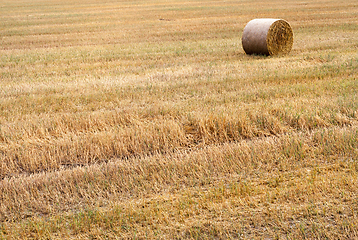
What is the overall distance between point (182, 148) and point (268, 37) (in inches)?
284

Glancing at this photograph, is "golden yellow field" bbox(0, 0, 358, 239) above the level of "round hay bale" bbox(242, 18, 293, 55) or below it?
below

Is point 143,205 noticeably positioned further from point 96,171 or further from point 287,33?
point 287,33

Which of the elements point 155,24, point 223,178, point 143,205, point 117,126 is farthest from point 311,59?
point 155,24

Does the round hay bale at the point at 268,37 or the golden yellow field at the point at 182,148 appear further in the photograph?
the round hay bale at the point at 268,37

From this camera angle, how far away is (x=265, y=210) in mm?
4070

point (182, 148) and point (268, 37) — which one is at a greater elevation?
point (268, 37)

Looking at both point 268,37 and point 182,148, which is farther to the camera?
point 268,37

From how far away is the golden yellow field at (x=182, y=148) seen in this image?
3.99 meters

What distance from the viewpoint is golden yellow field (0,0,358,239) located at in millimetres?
3992

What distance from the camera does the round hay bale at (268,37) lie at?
12.2 metres

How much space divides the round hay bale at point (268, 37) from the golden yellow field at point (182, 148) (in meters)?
0.34

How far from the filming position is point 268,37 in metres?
12.2

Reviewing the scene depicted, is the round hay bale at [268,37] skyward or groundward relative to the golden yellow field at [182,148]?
skyward

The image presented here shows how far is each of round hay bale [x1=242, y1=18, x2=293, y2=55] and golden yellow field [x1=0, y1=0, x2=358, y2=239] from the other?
1.13ft
